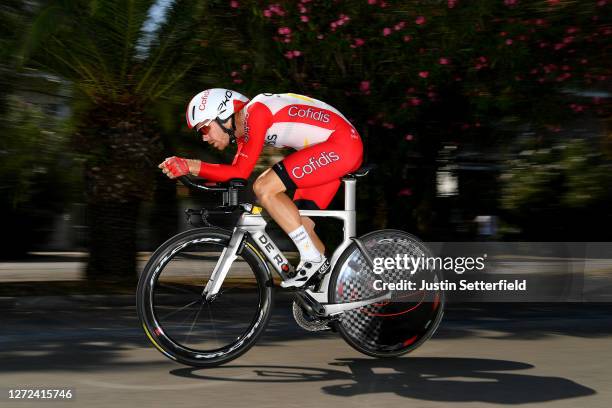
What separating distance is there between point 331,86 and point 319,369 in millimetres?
6313

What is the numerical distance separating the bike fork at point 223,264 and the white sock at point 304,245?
13.1 inches

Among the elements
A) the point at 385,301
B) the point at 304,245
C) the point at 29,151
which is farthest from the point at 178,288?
the point at 29,151

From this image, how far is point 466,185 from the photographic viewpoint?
1379 centimetres

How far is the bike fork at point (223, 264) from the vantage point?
6.46 m

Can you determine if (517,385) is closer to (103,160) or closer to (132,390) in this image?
(132,390)

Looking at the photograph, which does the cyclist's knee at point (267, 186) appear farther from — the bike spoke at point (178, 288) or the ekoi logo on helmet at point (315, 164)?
the bike spoke at point (178, 288)

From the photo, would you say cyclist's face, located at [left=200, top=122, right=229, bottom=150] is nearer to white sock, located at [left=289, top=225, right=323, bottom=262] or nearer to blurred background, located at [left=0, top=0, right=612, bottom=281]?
white sock, located at [left=289, top=225, right=323, bottom=262]

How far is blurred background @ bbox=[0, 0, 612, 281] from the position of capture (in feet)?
37.7

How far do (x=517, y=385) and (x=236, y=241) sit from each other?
6.12 feet

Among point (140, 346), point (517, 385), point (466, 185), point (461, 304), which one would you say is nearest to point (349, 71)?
point (466, 185)

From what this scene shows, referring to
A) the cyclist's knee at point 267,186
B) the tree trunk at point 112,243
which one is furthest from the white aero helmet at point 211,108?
the tree trunk at point 112,243

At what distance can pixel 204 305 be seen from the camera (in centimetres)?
650

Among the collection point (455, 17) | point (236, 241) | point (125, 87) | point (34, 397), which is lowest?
point (34, 397)

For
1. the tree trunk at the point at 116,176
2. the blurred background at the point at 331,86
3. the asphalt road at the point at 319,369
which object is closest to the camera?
the asphalt road at the point at 319,369
